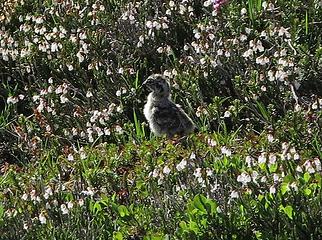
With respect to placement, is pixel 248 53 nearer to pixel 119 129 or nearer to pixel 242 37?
pixel 242 37

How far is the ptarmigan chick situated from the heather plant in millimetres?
179

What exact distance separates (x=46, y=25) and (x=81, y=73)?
1357 millimetres

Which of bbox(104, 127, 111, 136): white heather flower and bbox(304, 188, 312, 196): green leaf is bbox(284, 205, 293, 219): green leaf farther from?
bbox(104, 127, 111, 136): white heather flower

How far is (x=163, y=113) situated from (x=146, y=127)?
770mm

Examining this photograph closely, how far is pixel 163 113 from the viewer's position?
28.4 ft

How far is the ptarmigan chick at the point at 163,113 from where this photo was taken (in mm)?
8617

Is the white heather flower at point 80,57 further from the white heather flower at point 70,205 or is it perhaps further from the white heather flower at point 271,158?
Answer: the white heather flower at point 271,158

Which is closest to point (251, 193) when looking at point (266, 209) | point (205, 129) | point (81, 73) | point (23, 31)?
point (266, 209)

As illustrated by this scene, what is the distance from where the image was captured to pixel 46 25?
37.5 ft

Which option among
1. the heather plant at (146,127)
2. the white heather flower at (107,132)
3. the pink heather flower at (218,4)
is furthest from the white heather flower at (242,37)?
the white heather flower at (107,132)

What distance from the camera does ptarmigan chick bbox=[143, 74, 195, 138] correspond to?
8.62 meters

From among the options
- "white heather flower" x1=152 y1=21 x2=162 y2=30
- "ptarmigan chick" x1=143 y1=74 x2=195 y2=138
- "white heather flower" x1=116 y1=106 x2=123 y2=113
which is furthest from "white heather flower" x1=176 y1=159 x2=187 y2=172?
"white heather flower" x1=152 y1=21 x2=162 y2=30

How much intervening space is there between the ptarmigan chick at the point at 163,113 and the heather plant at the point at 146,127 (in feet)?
0.59

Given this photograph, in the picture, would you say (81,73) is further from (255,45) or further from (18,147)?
(255,45)
